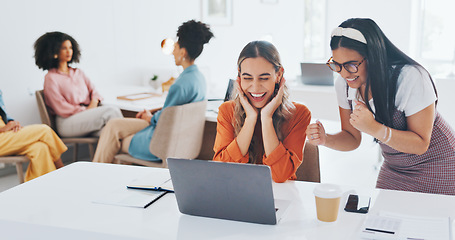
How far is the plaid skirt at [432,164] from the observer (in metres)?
1.70

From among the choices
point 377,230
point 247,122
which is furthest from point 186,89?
point 377,230

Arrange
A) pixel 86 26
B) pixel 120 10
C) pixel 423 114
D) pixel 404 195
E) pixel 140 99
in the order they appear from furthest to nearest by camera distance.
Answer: pixel 120 10
pixel 86 26
pixel 140 99
pixel 423 114
pixel 404 195

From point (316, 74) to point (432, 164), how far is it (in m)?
2.64

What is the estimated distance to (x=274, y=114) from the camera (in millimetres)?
1851

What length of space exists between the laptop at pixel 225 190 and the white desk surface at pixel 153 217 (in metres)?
0.03

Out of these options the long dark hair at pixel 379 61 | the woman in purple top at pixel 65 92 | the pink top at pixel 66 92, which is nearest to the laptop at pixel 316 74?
the woman in purple top at pixel 65 92

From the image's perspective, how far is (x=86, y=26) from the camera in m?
4.36

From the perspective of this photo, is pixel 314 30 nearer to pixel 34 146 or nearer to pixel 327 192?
pixel 34 146

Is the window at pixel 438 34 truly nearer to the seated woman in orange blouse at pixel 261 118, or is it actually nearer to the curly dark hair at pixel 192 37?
the curly dark hair at pixel 192 37

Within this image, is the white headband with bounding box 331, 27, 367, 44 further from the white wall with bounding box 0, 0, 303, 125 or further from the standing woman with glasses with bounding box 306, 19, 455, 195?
the white wall with bounding box 0, 0, 303, 125

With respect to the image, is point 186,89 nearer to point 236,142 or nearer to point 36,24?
point 236,142

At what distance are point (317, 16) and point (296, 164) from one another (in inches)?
272

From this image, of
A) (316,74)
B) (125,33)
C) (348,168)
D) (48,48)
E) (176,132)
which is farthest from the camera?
(125,33)

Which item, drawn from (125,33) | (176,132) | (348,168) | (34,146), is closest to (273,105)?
(176,132)
